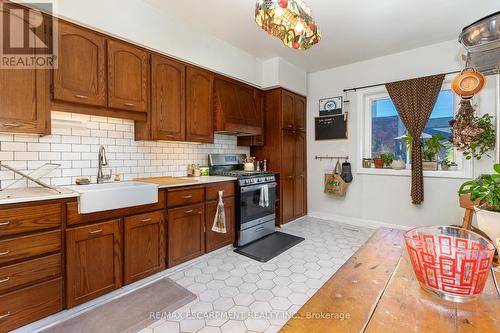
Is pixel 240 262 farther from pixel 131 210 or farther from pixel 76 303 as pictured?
pixel 76 303

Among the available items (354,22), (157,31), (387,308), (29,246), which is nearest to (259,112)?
(354,22)

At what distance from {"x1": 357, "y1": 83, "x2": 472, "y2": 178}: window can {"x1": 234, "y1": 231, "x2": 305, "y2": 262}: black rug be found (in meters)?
1.70

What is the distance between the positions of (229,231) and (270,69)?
2.53 meters

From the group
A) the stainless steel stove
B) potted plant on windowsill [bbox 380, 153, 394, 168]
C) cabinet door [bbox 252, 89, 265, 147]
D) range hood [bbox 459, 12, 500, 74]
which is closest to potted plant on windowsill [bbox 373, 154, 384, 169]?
potted plant on windowsill [bbox 380, 153, 394, 168]

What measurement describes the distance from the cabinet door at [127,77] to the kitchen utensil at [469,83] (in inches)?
102

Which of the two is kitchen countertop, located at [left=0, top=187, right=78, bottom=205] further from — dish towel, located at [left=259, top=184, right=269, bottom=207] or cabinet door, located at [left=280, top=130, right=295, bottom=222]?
cabinet door, located at [left=280, top=130, right=295, bottom=222]

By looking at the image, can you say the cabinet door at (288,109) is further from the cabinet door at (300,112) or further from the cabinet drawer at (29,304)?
the cabinet drawer at (29,304)

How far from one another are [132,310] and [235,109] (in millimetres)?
2554

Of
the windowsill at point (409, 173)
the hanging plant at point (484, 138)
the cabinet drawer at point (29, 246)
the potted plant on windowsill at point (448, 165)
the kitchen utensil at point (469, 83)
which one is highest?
the kitchen utensil at point (469, 83)

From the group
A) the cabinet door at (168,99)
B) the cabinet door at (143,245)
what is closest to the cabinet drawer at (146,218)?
the cabinet door at (143,245)

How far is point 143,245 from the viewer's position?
2139 millimetres

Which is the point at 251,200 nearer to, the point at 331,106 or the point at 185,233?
the point at 185,233

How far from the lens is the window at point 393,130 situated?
3.21m

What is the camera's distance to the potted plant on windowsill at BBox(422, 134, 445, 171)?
127 inches
